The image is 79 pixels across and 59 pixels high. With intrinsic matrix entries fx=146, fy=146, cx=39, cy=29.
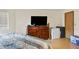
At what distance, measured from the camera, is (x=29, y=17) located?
1711 mm

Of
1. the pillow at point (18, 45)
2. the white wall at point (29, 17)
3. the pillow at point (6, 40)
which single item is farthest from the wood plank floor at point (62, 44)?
the pillow at point (6, 40)

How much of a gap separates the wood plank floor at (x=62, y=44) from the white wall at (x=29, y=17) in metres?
0.19

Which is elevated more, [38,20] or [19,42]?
[38,20]

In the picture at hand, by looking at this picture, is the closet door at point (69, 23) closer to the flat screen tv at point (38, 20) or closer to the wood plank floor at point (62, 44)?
the wood plank floor at point (62, 44)

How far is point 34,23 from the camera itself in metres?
1.73

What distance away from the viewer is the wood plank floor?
1.69m

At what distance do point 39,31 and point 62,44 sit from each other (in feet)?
1.02

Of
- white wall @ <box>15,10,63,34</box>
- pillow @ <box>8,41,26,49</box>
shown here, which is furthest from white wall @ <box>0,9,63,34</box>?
pillow @ <box>8,41,26,49</box>

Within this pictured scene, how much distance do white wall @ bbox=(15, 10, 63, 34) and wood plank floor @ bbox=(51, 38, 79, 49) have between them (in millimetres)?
193

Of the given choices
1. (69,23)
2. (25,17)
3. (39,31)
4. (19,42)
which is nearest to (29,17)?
(25,17)

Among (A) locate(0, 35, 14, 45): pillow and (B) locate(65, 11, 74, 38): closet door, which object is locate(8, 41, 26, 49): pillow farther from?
(B) locate(65, 11, 74, 38): closet door

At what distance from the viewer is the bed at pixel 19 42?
66.1 inches

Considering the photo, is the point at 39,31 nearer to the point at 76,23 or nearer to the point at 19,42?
the point at 19,42
